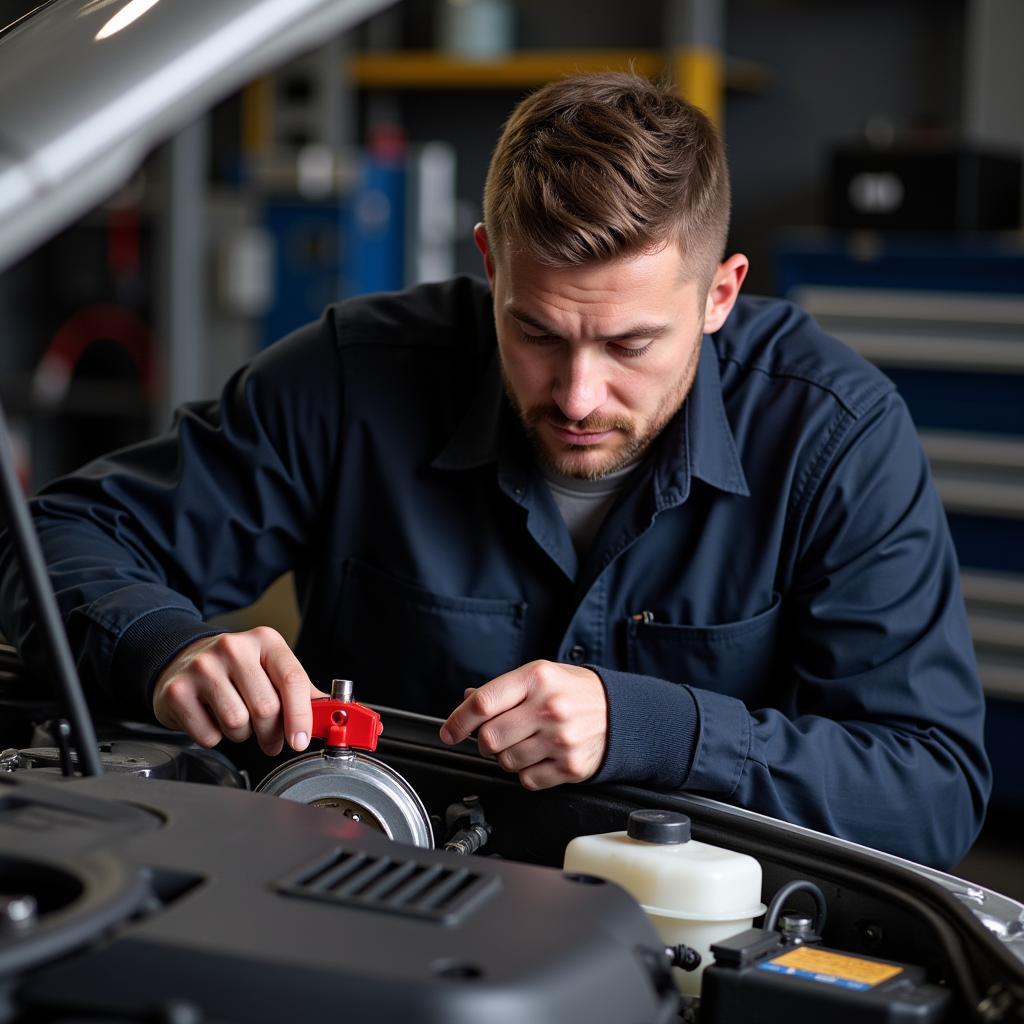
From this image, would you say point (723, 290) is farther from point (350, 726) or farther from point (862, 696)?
point (350, 726)

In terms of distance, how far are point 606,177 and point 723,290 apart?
0.23 meters

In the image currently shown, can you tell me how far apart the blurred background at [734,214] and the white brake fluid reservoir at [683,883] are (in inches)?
83.6

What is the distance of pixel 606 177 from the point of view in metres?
1.24

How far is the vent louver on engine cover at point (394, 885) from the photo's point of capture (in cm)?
65

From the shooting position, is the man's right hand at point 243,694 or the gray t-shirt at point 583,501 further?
the gray t-shirt at point 583,501

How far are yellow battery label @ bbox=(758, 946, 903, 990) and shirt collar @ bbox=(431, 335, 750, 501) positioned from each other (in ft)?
2.04

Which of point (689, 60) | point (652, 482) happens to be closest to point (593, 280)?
point (652, 482)

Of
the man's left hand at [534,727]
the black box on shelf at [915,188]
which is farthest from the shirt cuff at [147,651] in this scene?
the black box on shelf at [915,188]

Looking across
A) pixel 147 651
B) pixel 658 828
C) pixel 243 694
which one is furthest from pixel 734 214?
pixel 658 828

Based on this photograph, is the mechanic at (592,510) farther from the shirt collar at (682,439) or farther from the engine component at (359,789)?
the engine component at (359,789)

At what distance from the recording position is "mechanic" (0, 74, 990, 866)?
1.22 metres

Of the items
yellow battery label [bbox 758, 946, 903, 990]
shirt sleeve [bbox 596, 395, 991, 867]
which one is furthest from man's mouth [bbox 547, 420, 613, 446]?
yellow battery label [bbox 758, 946, 903, 990]

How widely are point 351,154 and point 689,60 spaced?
1027 mm

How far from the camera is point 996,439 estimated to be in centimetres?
296
